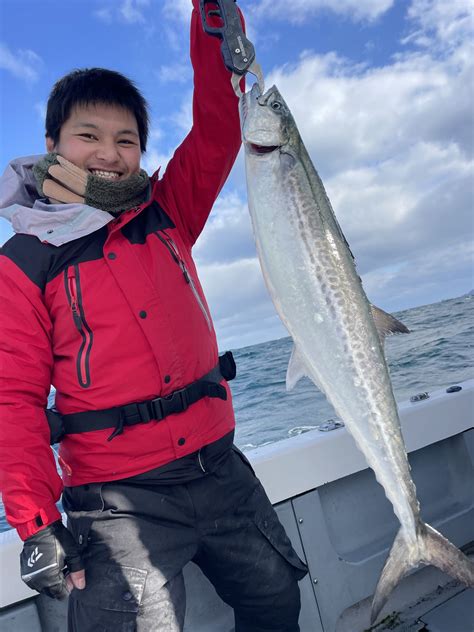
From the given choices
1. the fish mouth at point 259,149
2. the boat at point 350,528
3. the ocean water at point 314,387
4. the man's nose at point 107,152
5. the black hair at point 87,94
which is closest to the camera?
the fish mouth at point 259,149

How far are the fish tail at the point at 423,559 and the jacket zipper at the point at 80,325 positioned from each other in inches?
62.3

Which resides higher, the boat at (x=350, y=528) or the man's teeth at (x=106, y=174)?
the man's teeth at (x=106, y=174)

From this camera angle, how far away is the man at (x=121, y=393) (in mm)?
2234

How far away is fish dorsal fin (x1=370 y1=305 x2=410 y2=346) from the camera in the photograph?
2.34 m

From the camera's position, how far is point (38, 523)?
214cm

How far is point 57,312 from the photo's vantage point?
2412 millimetres

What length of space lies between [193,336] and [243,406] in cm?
822

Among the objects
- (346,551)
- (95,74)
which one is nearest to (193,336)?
(95,74)

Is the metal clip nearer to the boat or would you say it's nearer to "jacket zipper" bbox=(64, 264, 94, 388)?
"jacket zipper" bbox=(64, 264, 94, 388)

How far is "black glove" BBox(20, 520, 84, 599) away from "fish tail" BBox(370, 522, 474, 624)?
1337 mm

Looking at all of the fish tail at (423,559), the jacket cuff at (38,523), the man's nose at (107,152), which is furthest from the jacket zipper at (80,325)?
the fish tail at (423,559)

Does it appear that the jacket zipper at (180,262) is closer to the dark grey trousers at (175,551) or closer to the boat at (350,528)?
the dark grey trousers at (175,551)

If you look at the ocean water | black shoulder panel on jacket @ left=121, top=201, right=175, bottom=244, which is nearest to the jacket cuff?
black shoulder panel on jacket @ left=121, top=201, right=175, bottom=244

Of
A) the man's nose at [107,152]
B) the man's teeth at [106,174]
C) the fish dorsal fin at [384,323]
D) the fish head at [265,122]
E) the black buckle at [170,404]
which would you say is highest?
the man's nose at [107,152]
